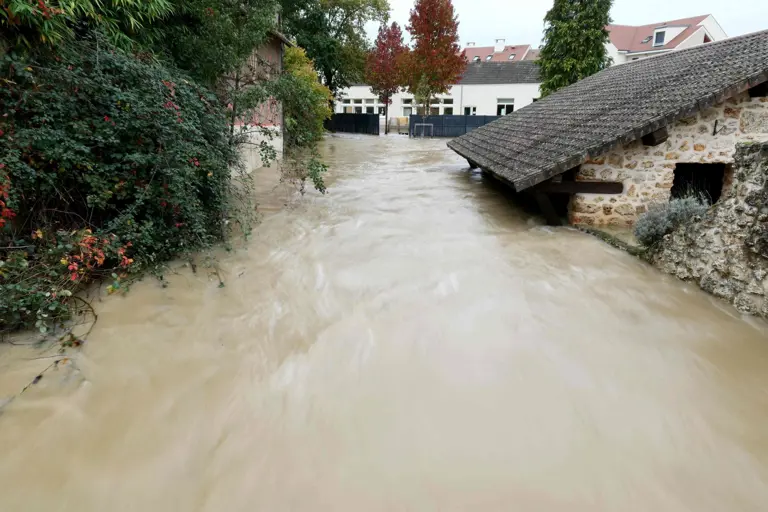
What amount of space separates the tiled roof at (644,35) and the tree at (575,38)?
52.9ft

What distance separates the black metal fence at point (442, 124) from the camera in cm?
3025

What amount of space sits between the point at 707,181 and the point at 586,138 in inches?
117

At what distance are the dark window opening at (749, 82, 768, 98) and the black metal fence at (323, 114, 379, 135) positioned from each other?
89.0ft

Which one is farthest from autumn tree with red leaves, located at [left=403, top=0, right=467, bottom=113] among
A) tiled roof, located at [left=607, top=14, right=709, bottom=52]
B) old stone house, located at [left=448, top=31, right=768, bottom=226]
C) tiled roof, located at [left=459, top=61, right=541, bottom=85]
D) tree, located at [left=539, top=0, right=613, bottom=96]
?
old stone house, located at [left=448, top=31, right=768, bottom=226]

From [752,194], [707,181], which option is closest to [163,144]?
[752,194]

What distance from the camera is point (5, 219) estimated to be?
388 centimetres

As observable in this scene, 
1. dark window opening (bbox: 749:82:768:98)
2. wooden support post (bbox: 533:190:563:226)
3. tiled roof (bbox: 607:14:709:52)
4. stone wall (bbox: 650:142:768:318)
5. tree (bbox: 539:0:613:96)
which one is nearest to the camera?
stone wall (bbox: 650:142:768:318)

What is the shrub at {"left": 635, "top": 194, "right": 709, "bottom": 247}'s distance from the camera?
5353 millimetres

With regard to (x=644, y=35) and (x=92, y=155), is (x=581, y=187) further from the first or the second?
(x=644, y=35)

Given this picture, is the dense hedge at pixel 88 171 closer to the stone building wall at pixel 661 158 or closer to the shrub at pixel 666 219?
the shrub at pixel 666 219

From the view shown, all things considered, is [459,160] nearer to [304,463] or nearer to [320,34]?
[304,463]

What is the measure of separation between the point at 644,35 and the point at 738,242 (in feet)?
132

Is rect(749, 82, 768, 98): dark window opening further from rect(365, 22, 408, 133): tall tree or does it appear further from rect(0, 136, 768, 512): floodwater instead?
rect(365, 22, 408, 133): tall tree

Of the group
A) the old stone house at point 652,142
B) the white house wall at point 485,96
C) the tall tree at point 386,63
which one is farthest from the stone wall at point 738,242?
the white house wall at point 485,96
